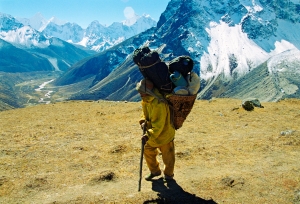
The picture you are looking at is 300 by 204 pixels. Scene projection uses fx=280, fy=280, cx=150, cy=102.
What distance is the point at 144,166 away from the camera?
12.3m

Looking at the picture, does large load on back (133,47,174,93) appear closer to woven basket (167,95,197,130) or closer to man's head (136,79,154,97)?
man's head (136,79,154,97)

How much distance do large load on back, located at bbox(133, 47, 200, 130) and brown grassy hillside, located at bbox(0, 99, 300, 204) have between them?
299 cm

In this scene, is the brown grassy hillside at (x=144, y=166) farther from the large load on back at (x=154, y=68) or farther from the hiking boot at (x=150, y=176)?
the large load on back at (x=154, y=68)

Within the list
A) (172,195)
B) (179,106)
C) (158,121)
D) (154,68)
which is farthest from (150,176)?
(154,68)

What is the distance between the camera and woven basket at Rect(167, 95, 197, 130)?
29.4 ft

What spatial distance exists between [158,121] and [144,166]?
380 centimetres

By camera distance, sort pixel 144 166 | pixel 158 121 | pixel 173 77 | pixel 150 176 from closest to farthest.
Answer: pixel 173 77
pixel 158 121
pixel 150 176
pixel 144 166

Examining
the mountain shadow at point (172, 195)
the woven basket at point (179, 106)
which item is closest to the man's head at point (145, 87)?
the woven basket at point (179, 106)

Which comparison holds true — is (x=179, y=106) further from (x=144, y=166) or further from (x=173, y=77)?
(x=144, y=166)

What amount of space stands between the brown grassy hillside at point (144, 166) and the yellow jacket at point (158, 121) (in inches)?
70.0

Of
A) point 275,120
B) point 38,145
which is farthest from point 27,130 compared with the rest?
point 275,120

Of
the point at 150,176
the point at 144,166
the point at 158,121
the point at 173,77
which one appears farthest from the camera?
the point at 144,166

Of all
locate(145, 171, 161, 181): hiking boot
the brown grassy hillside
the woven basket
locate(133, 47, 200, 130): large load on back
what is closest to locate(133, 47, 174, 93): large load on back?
locate(133, 47, 200, 130): large load on back

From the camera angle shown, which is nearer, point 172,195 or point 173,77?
point 173,77
